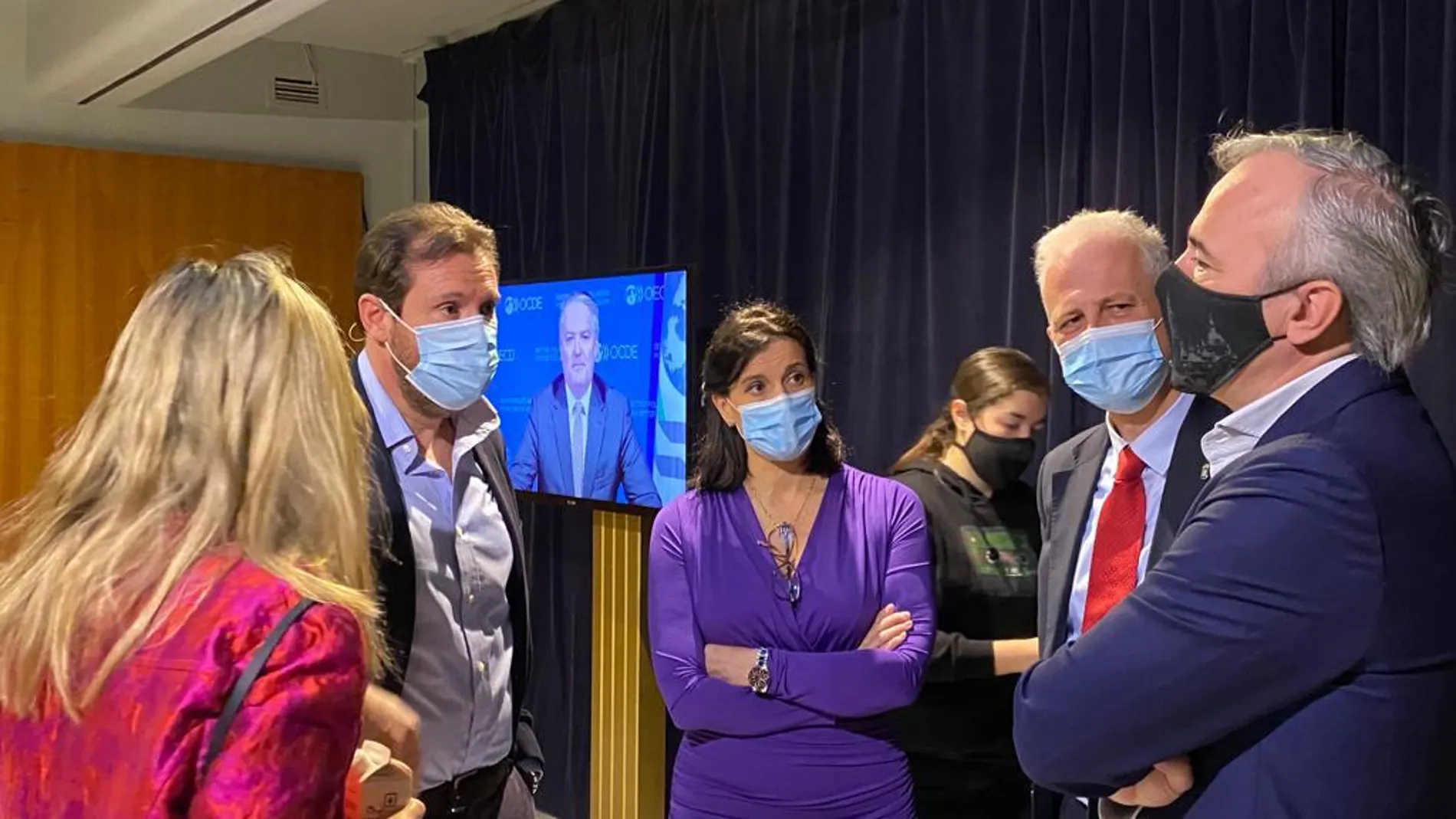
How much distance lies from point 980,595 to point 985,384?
18.1 inches

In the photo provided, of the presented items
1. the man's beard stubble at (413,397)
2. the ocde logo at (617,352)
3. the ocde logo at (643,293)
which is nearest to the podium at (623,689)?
the ocde logo at (617,352)

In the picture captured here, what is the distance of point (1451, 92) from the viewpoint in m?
2.18

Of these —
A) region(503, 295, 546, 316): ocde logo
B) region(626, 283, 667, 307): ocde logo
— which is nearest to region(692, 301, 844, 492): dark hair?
region(626, 283, 667, 307): ocde logo

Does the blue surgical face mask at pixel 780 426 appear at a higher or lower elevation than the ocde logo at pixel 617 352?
lower

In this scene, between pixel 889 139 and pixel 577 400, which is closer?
pixel 889 139

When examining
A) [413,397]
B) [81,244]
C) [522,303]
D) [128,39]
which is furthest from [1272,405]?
[81,244]

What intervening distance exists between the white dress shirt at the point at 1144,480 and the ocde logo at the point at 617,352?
1988mm

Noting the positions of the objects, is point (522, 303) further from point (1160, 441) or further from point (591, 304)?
point (1160, 441)

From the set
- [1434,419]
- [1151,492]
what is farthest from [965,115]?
[1151,492]

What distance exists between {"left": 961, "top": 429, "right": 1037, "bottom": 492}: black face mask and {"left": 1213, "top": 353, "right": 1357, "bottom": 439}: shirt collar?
1.28 m

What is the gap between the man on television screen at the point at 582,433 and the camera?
143 inches

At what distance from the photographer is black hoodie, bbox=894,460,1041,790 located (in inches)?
95.2

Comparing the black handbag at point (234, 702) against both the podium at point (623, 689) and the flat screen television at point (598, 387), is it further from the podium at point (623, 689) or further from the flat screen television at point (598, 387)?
the podium at point (623, 689)

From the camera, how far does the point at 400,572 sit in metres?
1.68
